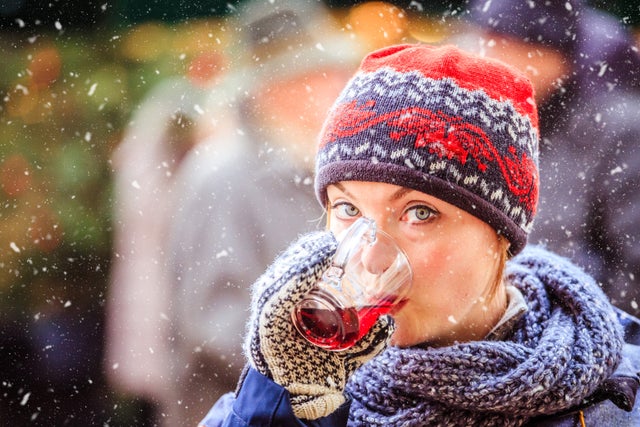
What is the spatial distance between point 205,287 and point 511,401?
52.7 inches

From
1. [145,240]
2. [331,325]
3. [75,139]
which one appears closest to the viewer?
[331,325]

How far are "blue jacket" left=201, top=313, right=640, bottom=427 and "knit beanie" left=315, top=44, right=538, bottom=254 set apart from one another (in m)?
0.30

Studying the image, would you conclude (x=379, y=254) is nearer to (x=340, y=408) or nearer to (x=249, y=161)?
(x=340, y=408)

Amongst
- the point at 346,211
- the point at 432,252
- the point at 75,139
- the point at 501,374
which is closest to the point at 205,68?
the point at 75,139

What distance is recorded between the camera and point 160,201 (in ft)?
7.02

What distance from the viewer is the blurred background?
2062mm

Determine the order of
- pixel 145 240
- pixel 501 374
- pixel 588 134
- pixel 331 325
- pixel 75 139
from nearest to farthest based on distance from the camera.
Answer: pixel 331 325 → pixel 501 374 → pixel 588 134 → pixel 75 139 → pixel 145 240

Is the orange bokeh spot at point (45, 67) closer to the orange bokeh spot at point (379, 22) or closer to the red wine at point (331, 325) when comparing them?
the orange bokeh spot at point (379, 22)

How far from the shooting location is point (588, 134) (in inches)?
74.8

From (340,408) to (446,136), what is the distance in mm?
511

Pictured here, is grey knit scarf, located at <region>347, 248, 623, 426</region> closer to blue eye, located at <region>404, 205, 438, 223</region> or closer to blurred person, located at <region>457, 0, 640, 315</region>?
blue eye, located at <region>404, 205, 438, 223</region>

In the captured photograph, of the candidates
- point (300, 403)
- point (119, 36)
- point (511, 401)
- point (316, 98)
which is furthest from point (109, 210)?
point (511, 401)

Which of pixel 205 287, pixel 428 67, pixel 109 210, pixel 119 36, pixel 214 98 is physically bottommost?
pixel 205 287

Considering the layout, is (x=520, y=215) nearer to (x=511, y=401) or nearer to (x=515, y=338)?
(x=515, y=338)
